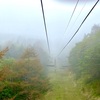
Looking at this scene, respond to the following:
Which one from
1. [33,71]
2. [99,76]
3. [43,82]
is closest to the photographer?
[99,76]

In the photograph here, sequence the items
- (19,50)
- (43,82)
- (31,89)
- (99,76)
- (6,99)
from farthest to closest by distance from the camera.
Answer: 1. (19,50)
2. (43,82)
3. (31,89)
4. (99,76)
5. (6,99)

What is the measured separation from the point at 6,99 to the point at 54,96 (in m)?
9.79

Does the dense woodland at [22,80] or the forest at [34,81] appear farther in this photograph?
the dense woodland at [22,80]

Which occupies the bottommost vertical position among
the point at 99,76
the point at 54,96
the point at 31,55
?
the point at 54,96

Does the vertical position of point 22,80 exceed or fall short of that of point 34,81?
it exceeds it

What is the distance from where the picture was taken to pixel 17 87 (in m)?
35.2

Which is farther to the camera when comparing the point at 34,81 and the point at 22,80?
the point at 34,81

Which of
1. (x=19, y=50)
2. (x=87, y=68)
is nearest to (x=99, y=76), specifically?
(x=87, y=68)

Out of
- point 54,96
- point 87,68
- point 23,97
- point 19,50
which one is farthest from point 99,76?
point 19,50

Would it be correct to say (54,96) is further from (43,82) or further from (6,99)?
(6,99)

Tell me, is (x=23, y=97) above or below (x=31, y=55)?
below

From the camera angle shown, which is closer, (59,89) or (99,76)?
(99,76)

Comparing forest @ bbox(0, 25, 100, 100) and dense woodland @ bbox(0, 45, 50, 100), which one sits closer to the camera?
forest @ bbox(0, 25, 100, 100)

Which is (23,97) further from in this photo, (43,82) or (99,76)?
(99,76)
